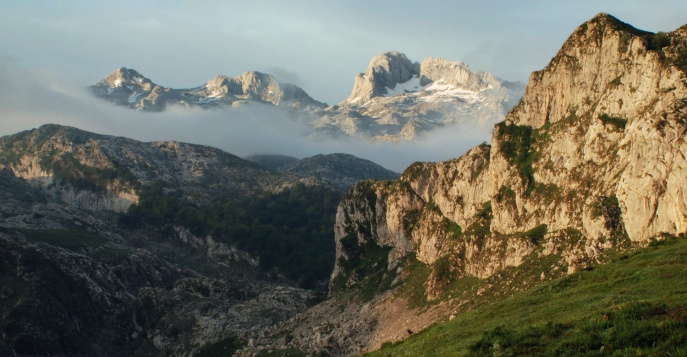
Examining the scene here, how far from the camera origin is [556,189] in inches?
5148

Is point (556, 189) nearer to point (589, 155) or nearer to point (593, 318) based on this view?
point (589, 155)

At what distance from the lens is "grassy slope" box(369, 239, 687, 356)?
32250 millimetres

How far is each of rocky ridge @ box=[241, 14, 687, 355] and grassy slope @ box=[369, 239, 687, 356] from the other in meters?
24.3

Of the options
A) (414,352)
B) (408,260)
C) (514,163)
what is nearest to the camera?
(414,352)

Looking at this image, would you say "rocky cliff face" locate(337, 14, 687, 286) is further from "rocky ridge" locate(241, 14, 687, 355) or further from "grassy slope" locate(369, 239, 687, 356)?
"grassy slope" locate(369, 239, 687, 356)

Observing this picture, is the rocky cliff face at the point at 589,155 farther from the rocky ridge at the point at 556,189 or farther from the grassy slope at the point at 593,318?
A: the grassy slope at the point at 593,318

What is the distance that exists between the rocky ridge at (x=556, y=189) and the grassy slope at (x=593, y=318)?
24.3 m

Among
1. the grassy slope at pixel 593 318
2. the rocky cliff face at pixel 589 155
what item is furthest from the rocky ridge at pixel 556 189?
the grassy slope at pixel 593 318

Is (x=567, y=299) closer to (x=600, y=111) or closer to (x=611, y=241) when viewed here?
(x=611, y=241)

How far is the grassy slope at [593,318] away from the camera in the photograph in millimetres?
32250

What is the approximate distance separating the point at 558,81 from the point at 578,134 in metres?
19.2

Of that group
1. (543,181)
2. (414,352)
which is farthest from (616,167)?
(414,352)

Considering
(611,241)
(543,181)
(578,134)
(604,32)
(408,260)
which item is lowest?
(408,260)

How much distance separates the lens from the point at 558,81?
144 m
